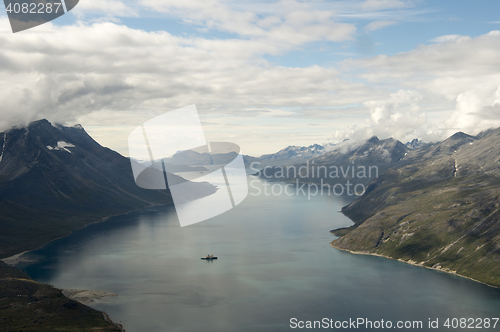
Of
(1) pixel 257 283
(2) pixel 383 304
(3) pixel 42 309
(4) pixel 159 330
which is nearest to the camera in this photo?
(4) pixel 159 330

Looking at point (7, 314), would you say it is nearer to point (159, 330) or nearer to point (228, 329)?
point (159, 330)

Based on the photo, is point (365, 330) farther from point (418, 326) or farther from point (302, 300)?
point (302, 300)

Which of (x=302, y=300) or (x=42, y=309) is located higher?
(x=42, y=309)

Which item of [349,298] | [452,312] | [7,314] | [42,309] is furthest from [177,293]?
[452,312]

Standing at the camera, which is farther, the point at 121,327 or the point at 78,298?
the point at 78,298

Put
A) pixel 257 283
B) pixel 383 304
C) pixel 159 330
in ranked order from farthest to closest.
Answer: pixel 257 283
pixel 383 304
pixel 159 330

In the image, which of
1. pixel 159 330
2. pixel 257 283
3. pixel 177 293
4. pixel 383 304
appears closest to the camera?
pixel 159 330

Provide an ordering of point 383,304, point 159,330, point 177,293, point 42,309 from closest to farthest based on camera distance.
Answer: point 159,330 < point 42,309 < point 383,304 < point 177,293

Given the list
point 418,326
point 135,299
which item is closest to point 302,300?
point 418,326

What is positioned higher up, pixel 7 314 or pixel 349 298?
pixel 7 314
